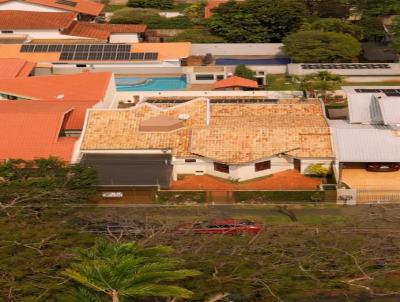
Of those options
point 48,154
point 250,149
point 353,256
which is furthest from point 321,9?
point 353,256

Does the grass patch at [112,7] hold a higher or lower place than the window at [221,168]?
higher

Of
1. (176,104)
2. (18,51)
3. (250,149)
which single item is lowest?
(250,149)

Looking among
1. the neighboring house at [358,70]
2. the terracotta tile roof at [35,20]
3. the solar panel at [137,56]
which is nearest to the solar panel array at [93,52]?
the solar panel at [137,56]

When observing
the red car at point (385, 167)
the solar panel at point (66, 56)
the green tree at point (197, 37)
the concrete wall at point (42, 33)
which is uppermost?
the green tree at point (197, 37)

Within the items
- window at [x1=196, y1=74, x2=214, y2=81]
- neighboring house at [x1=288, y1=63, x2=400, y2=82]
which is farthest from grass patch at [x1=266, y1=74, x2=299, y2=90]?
window at [x1=196, y1=74, x2=214, y2=81]

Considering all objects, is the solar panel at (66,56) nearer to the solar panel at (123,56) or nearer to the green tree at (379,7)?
the solar panel at (123,56)

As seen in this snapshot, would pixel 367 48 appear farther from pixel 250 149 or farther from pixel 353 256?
pixel 353 256
